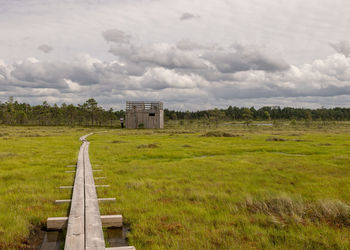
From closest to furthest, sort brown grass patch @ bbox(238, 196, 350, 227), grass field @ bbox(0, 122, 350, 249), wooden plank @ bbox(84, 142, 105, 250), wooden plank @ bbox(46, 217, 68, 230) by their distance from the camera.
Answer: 1. wooden plank @ bbox(84, 142, 105, 250)
2. grass field @ bbox(0, 122, 350, 249)
3. wooden plank @ bbox(46, 217, 68, 230)
4. brown grass patch @ bbox(238, 196, 350, 227)

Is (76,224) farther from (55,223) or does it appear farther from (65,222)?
(55,223)

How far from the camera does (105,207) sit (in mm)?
8781

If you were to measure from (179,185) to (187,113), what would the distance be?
177110 millimetres

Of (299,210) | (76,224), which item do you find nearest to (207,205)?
(299,210)

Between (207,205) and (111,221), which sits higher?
(111,221)

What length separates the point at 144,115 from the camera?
76688mm

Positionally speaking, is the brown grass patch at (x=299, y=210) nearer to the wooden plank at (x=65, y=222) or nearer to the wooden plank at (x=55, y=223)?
the wooden plank at (x=65, y=222)

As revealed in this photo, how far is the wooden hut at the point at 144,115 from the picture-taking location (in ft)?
252

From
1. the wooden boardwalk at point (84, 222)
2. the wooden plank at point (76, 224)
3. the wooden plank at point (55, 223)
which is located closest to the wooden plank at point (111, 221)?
the wooden boardwalk at point (84, 222)

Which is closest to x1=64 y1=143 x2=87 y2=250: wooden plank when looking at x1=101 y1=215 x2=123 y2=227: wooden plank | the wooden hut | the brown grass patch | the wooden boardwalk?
the wooden boardwalk

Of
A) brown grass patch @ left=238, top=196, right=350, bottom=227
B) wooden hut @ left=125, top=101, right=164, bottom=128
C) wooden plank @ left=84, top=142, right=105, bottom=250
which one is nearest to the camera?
wooden plank @ left=84, top=142, right=105, bottom=250

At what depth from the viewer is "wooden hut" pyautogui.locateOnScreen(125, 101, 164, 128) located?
76.8m

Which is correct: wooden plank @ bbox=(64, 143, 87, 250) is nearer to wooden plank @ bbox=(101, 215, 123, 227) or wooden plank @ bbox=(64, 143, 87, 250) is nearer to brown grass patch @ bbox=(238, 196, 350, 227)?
wooden plank @ bbox=(101, 215, 123, 227)

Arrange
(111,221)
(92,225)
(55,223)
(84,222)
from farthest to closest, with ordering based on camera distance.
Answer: (111,221) < (55,223) < (84,222) < (92,225)
